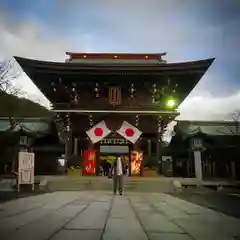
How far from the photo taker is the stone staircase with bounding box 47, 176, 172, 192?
16.5 metres

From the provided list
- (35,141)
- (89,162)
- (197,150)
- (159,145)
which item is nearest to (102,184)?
(89,162)

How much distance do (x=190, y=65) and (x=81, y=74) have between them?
549 centimetres

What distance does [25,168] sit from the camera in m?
11.2

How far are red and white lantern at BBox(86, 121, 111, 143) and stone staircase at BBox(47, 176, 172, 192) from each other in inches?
95.6

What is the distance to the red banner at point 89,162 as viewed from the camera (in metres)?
18.8

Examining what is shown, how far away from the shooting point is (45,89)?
2059cm

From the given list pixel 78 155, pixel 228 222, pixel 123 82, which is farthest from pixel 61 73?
pixel 228 222

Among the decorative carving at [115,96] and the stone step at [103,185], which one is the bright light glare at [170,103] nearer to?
the decorative carving at [115,96]

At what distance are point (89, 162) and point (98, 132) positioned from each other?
1625 mm

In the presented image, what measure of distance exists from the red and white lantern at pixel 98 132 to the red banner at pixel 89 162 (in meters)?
0.74

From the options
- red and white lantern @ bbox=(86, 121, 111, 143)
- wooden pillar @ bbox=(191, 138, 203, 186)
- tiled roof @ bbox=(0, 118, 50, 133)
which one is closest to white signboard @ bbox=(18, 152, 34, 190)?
red and white lantern @ bbox=(86, 121, 111, 143)

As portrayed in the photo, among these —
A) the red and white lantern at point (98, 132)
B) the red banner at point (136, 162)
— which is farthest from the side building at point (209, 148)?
the red and white lantern at point (98, 132)

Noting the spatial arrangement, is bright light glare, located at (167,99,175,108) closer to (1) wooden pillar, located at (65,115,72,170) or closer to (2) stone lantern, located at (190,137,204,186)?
(2) stone lantern, located at (190,137,204,186)

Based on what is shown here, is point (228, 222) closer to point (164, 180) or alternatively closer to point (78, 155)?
point (164, 180)
